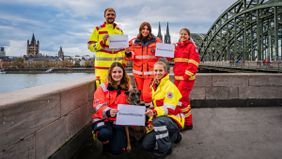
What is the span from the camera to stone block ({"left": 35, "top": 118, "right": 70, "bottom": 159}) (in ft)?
7.36

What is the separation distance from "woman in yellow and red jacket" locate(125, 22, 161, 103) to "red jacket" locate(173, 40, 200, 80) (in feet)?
1.61

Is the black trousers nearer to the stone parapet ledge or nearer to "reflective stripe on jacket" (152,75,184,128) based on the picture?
"reflective stripe on jacket" (152,75,184,128)

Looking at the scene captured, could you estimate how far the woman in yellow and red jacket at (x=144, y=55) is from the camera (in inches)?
152

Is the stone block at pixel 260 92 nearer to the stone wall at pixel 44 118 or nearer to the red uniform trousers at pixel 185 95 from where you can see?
the red uniform trousers at pixel 185 95

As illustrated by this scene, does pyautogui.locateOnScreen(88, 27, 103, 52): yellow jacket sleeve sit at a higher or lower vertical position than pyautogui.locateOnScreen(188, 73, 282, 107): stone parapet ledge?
higher

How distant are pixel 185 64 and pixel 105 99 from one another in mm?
A: 1744

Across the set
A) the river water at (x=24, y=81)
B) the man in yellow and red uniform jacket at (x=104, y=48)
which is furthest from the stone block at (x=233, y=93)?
the river water at (x=24, y=81)

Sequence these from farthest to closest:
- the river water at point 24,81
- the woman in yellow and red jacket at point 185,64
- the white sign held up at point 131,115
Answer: the river water at point 24,81 → the woman in yellow and red jacket at point 185,64 → the white sign held up at point 131,115

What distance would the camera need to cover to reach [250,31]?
48.5m

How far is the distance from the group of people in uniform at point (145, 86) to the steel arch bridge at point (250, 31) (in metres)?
30.0

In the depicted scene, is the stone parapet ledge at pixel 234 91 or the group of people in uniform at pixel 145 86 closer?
the group of people in uniform at pixel 145 86

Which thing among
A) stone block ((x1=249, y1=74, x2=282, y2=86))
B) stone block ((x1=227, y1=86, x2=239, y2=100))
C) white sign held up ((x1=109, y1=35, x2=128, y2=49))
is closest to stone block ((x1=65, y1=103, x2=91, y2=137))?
white sign held up ((x1=109, y1=35, x2=128, y2=49))

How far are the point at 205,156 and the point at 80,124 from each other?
183 cm

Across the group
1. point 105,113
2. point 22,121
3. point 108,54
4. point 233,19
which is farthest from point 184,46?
point 233,19
